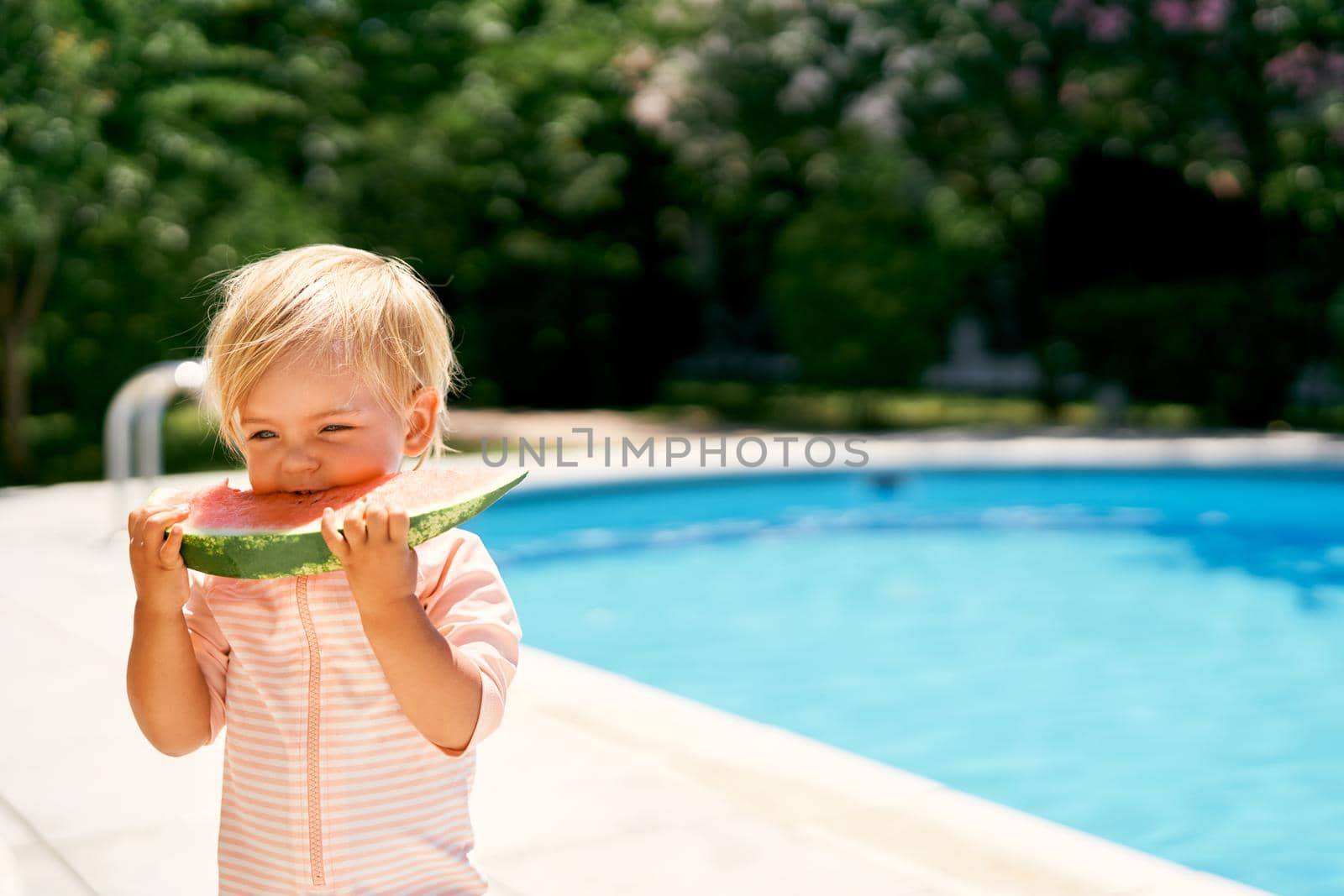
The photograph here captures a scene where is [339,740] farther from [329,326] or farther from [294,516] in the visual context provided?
[329,326]

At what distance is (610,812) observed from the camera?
405cm

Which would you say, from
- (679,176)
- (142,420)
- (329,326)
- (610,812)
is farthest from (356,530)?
(679,176)

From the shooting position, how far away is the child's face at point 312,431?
6.00ft

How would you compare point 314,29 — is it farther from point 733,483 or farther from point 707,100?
point 733,483

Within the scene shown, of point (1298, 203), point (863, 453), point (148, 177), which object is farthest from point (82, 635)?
point (1298, 203)

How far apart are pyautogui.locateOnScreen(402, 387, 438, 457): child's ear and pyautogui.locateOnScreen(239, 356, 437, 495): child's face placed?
4 centimetres

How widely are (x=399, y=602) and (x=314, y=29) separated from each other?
18.1 meters

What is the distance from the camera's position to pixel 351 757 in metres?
1.86

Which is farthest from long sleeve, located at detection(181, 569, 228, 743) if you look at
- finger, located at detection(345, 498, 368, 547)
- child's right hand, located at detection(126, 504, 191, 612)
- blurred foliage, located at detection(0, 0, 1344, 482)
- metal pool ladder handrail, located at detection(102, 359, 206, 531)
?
blurred foliage, located at detection(0, 0, 1344, 482)

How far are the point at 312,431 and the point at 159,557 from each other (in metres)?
0.24

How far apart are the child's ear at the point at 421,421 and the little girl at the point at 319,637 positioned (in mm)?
14

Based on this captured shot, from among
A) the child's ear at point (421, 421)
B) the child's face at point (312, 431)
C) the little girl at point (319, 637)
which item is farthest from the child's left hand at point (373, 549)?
the child's ear at point (421, 421)

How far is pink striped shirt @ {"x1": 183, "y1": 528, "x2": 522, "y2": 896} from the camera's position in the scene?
185cm

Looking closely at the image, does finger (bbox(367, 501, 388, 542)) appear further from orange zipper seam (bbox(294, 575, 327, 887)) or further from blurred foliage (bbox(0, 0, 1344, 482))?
blurred foliage (bbox(0, 0, 1344, 482))
